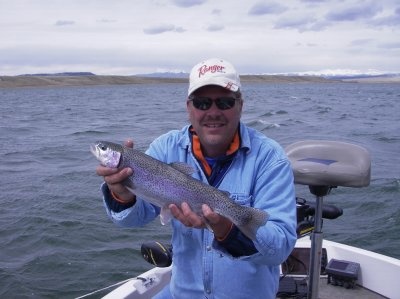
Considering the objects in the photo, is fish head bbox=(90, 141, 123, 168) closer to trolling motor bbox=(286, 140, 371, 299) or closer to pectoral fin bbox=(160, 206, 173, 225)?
pectoral fin bbox=(160, 206, 173, 225)

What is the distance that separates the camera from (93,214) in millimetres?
13281

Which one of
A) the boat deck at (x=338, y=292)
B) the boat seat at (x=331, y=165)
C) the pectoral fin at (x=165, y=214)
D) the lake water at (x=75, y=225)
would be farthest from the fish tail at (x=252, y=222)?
the lake water at (x=75, y=225)

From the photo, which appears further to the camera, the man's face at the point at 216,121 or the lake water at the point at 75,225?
the lake water at the point at 75,225

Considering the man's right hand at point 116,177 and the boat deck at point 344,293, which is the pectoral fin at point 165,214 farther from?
the boat deck at point 344,293

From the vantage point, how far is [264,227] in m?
3.67

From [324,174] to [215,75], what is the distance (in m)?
1.59

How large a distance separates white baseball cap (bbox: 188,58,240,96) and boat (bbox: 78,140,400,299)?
4.53ft

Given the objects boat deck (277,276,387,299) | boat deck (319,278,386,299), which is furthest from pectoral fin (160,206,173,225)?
boat deck (319,278,386,299)

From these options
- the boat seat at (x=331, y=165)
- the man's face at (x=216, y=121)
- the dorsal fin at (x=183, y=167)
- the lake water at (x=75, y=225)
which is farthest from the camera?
the lake water at (x=75, y=225)

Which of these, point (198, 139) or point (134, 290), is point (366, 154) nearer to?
point (198, 139)

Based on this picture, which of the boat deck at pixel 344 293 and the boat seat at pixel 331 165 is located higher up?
the boat seat at pixel 331 165

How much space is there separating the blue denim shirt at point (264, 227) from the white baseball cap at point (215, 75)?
42 cm

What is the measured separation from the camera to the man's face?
13.4 feet

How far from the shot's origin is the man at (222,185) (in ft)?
12.9
